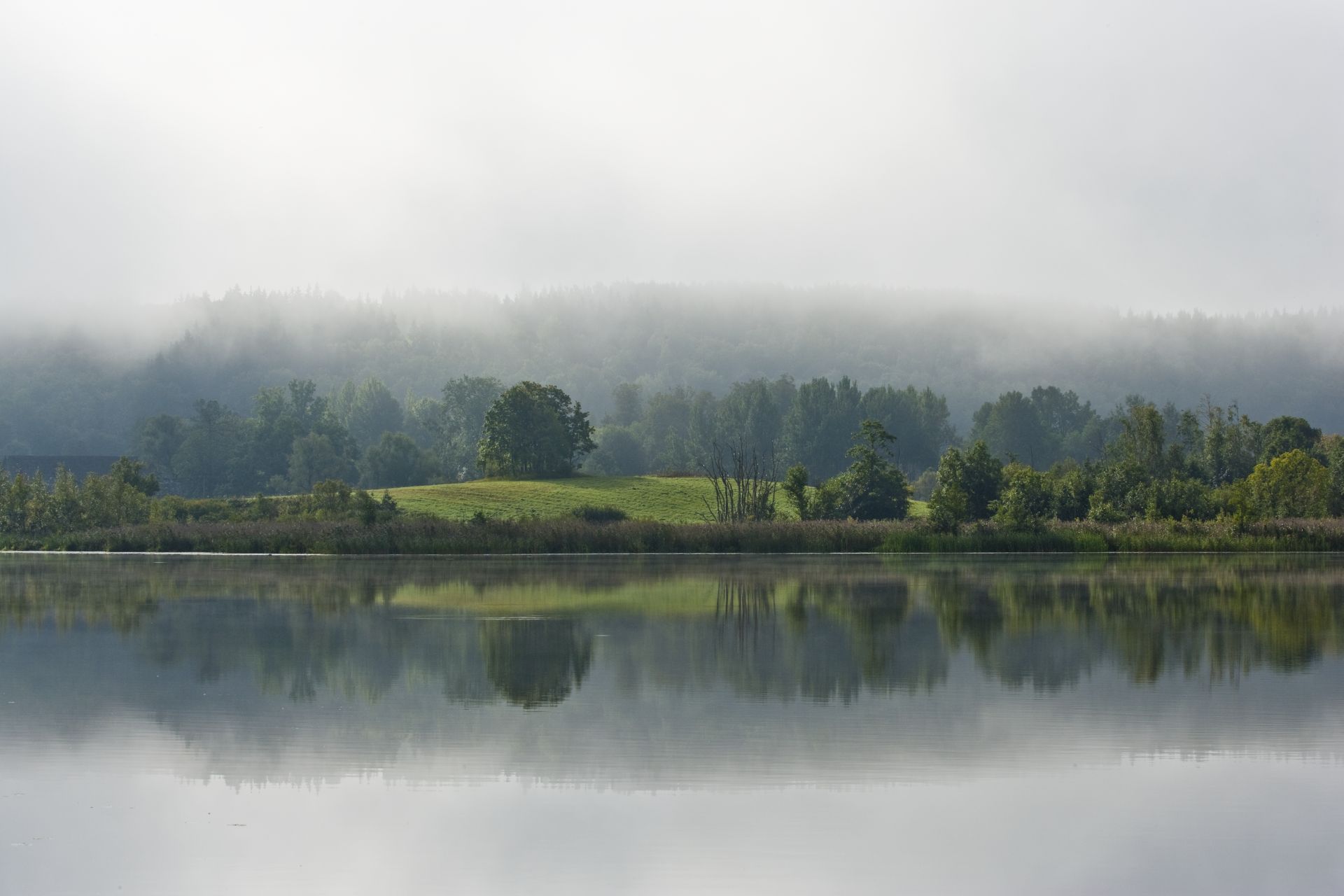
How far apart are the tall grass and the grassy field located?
19.1 metres

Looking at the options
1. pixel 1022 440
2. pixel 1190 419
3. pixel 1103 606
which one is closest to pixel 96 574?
pixel 1103 606

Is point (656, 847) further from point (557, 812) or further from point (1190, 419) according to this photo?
point (1190, 419)

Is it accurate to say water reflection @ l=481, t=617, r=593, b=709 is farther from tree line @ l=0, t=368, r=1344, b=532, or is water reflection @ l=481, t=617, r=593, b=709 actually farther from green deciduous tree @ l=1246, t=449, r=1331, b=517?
green deciduous tree @ l=1246, t=449, r=1331, b=517

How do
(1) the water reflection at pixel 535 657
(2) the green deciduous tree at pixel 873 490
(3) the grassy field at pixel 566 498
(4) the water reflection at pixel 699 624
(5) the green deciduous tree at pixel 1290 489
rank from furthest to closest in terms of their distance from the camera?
(3) the grassy field at pixel 566 498, (2) the green deciduous tree at pixel 873 490, (5) the green deciduous tree at pixel 1290 489, (4) the water reflection at pixel 699 624, (1) the water reflection at pixel 535 657

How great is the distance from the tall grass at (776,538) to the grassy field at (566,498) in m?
19.1

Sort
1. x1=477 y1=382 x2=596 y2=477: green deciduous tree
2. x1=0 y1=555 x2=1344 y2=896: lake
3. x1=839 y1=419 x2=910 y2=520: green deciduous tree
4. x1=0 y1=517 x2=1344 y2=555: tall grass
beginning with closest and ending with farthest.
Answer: x1=0 y1=555 x2=1344 y2=896: lake, x1=0 y1=517 x2=1344 y2=555: tall grass, x1=839 y1=419 x2=910 y2=520: green deciduous tree, x1=477 y1=382 x2=596 y2=477: green deciduous tree

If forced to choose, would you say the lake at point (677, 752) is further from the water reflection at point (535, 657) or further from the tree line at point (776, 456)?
the tree line at point (776, 456)

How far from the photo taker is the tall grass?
164ft

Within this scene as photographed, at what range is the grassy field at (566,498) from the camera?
7706 centimetres

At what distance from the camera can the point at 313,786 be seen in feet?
34.6

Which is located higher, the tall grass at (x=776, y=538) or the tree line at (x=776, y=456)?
the tree line at (x=776, y=456)

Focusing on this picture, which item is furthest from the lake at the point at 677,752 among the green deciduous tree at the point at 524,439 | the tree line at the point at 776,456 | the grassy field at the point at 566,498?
the green deciduous tree at the point at 524,439

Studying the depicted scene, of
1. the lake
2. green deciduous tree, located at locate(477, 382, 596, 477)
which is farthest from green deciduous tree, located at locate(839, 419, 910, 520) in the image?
green deciduous tree, located at locate(477, 382, 596, 477)

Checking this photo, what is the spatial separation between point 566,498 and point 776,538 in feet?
115
